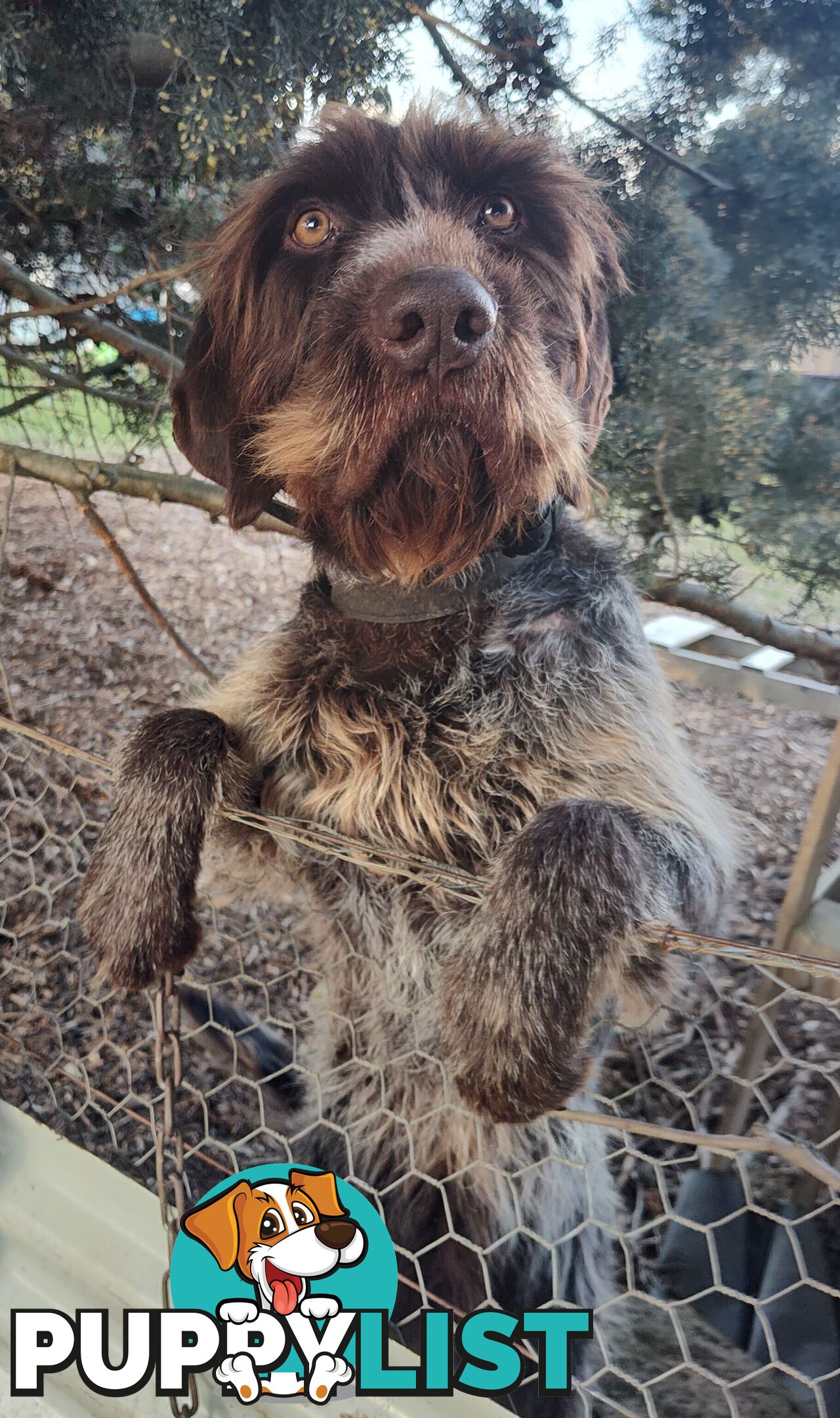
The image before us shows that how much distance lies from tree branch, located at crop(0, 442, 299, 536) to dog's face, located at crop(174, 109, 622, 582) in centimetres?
34

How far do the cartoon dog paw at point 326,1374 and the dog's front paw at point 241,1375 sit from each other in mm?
52

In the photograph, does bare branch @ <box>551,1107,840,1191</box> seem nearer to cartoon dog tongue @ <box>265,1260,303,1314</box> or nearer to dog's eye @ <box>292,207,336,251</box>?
cartoon dog tongue @ <box>265,1260,303,1314</box>

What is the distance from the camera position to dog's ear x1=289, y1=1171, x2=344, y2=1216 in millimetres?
831

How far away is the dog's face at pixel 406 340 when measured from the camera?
0.91m

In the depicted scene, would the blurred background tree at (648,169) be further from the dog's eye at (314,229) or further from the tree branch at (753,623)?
the dog's eye at (314,229)

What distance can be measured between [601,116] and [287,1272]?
1.39 meters

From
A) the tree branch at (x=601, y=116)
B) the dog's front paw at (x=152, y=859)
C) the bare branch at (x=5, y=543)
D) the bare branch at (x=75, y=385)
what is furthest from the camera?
the bare branch at (x=5, y=543)

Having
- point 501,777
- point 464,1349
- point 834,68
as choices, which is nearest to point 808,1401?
point 464,1349

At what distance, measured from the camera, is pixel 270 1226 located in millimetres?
817

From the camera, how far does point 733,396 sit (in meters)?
1.19

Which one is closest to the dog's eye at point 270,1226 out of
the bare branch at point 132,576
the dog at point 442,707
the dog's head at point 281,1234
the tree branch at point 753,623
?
the dog's head at point 281,1234

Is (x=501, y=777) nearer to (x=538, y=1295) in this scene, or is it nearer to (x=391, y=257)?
(x=391, y=257)

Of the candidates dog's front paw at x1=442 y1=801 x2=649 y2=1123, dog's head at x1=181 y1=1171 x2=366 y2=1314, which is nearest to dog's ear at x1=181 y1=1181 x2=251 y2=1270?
dog's head at x1=181 y1=1171 x2=366 y2=1314

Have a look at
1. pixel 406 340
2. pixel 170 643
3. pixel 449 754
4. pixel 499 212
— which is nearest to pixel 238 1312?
pixel 449 754
